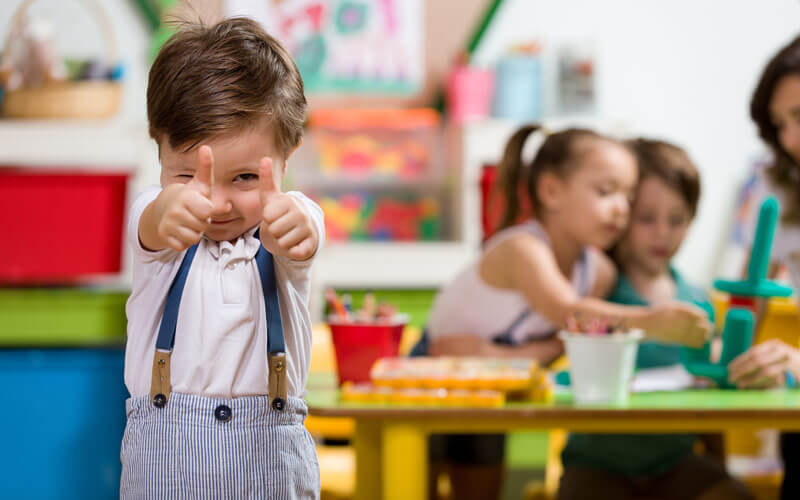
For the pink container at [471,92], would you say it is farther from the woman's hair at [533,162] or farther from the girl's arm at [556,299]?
the girl's arm at [556,299]

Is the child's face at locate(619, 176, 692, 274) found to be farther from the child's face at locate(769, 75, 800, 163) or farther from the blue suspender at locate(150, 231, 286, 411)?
the blue suspender at locate(150, 231, 286, 411)

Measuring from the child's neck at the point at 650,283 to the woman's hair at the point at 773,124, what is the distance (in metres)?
0.25

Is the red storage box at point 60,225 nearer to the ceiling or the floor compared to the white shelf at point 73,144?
nearer to the floor

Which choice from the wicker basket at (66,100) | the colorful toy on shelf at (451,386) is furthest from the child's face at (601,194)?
the wicker basket at (66,100)

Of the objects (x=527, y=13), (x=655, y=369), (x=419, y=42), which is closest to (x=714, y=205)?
(x=527, y=13)

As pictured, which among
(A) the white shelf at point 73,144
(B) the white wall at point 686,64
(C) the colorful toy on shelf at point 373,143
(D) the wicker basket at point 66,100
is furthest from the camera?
(B) the white wall at point 686,64

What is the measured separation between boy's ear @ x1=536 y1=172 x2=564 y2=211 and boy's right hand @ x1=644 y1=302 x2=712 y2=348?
30 centimetres

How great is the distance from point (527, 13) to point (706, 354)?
6.66 ft

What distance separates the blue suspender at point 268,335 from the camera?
1.34 ft

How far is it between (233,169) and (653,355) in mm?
888

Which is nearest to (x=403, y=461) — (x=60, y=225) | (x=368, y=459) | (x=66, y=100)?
(x=368, y=459)

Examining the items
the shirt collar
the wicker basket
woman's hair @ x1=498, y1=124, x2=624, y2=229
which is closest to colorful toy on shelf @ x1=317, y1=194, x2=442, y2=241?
the wicker basket

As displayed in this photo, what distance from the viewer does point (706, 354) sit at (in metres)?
0.96

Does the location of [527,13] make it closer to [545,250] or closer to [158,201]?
[545,250]
